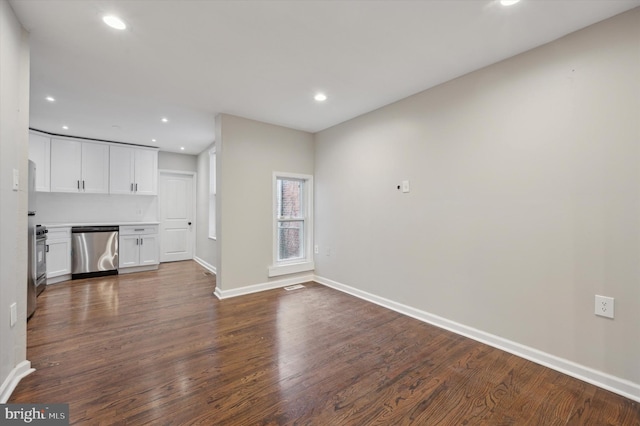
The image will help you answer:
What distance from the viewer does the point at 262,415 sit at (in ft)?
5.16

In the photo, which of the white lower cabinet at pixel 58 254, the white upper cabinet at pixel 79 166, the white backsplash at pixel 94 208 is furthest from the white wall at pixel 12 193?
the white backsplash at pixel 94 208

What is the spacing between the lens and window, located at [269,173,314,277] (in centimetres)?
440

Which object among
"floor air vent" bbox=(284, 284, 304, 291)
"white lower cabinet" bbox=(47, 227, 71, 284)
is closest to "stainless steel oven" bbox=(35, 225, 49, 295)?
"white lower cabinet" bbox=(47, 227, 71, 284)

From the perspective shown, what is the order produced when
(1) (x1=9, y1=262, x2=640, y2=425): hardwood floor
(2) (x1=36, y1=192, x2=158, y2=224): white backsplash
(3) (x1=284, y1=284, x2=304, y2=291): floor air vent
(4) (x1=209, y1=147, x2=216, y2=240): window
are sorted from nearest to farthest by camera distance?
1. (1) (x1=9, y1=262, x2=640, y2=425): hardwood floor
2. (3) (x1=284, y1=284, x2=304, y2=291): floor air vent
3. (2) (x1=36, y1=192, x2=158, y2=224): white backsplash
4. (4) (x1=209, y1=147, x2=216, y2=240): window

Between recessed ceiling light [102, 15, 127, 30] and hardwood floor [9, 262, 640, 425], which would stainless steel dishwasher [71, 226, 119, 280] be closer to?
hardwood floor [9, 262, 640, 425]

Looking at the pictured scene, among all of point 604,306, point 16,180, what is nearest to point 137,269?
point 16,180

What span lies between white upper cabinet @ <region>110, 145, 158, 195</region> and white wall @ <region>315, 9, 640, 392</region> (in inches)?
190

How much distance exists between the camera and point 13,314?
179cm

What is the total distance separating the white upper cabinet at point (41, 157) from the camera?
14.4 ft

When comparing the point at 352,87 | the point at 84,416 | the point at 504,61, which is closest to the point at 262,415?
the point at 84,416

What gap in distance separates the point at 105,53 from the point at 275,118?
2.00 metres

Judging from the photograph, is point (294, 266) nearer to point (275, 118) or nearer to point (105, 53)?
point (275, 118)

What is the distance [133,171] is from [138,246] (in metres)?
1.54

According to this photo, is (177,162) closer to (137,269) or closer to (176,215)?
(176,215)
